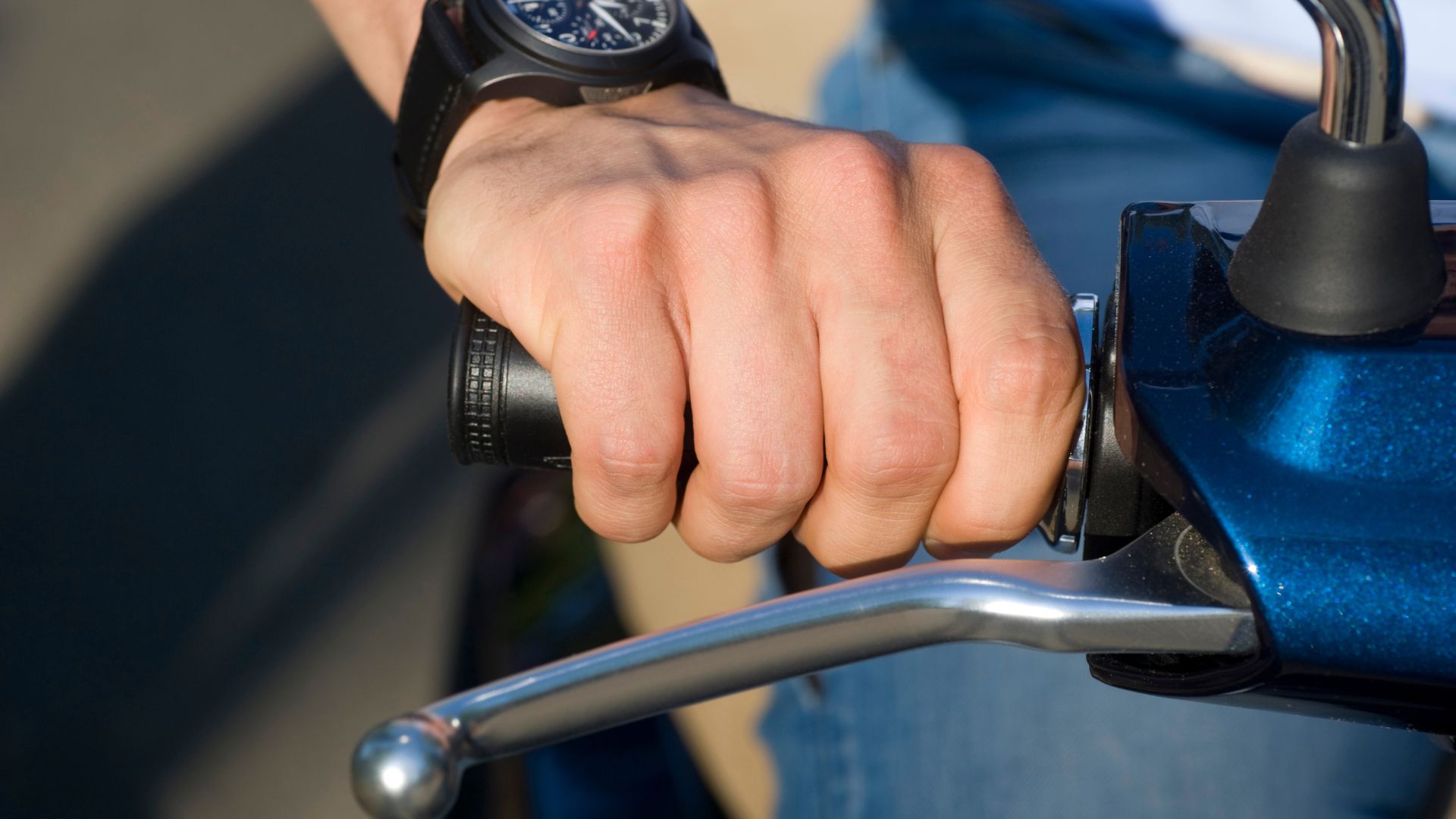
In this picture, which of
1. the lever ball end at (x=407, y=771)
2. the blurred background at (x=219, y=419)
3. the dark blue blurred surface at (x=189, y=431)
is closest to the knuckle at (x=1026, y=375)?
the lever ball end at (x=407, y=771)

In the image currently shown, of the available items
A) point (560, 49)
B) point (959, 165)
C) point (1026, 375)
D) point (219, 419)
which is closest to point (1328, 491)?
point (1026, 375)

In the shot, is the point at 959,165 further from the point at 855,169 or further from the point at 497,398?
the point at 497,398

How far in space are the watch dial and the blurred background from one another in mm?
614

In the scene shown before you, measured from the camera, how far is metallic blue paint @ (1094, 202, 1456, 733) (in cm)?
38

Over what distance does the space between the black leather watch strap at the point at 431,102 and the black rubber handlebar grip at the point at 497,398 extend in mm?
235

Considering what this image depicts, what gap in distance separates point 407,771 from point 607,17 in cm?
49

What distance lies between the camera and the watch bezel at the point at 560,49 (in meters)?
0.70

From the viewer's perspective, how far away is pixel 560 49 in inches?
27.5

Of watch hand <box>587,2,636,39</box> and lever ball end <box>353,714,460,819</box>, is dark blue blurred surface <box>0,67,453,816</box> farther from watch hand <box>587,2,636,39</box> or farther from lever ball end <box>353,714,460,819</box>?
lever ball end <box>353,714,460,819</box>

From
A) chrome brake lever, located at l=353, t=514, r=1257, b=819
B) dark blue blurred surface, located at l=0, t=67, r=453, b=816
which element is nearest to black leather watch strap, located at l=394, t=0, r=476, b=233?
chrome brake lever, located at l=353, t=514, r=1257, b=819

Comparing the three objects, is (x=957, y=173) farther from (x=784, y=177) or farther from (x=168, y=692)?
(x=168, y=692)

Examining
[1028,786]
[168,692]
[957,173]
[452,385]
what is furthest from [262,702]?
[957,173]

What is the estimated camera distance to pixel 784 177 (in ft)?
1.83

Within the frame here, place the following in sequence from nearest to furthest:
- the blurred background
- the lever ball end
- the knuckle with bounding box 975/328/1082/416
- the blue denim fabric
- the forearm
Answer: the lever ball end
the knuckle with bounding box 975/328/1082/416
the blue denim fabric
the forearm
the blurred background
